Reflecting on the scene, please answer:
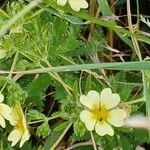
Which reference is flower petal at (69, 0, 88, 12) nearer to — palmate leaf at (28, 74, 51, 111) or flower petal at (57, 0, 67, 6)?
flower petal at (57, 0, 67, 6)

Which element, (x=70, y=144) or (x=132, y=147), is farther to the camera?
(x=70, y=144)

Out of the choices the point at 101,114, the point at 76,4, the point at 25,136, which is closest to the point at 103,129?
the point at 101,114

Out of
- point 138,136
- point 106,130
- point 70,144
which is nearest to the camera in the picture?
point 106,130

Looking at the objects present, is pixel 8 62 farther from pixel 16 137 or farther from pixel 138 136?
pixel 138 136

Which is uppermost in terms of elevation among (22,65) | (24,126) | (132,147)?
(22,65)

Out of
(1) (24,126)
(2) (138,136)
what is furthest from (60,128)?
(2) (138,136)
